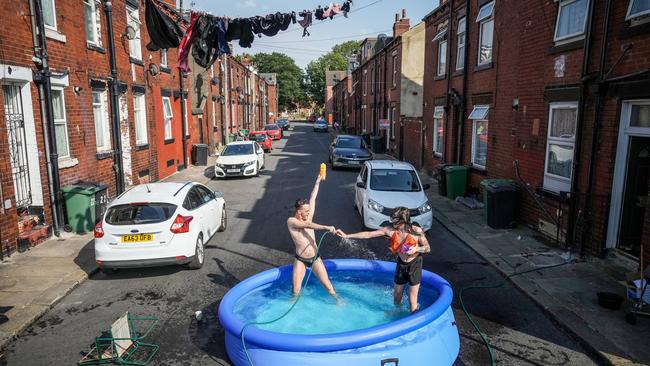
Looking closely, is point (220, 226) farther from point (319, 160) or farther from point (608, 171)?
point (319, 160)

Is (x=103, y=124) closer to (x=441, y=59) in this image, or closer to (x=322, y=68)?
(x=441, y=59)

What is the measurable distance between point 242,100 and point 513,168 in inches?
1474

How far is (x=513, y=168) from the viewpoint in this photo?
1238 cm

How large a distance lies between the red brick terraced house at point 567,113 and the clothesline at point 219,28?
489 centimetres

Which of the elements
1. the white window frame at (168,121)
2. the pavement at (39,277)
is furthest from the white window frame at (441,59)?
the pavement at (39,277)

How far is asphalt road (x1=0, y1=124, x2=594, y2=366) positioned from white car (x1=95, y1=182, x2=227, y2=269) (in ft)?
1.48

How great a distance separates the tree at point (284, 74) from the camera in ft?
349

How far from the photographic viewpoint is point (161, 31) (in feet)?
45.2

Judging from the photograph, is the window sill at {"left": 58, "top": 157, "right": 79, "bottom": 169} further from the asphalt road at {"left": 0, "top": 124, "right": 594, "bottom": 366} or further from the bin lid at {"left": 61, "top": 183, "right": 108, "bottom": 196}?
the asphalt road at {"left": 0, "top": 124, "right": 594, "bottom": 366}

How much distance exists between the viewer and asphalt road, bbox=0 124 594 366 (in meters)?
5.82

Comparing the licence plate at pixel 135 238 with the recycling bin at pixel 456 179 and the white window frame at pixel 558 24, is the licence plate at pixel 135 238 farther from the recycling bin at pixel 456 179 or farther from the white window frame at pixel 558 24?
the recycling bin at pixel 456 179

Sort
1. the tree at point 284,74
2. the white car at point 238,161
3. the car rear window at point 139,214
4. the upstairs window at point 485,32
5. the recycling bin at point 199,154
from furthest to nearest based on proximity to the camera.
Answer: the tree at point 284,74 < the recycling bin at point 199,154 < the white car at point 238,161 < the upstairs window at point 485,32 < the car rear window at point 139,214

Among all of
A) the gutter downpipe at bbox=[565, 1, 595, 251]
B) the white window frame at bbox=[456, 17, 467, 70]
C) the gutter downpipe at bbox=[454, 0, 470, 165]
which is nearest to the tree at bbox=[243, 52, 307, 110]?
the white window frame at bbox=[456, 17, 467, 70]

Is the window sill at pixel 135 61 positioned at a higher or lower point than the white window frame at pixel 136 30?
lower
